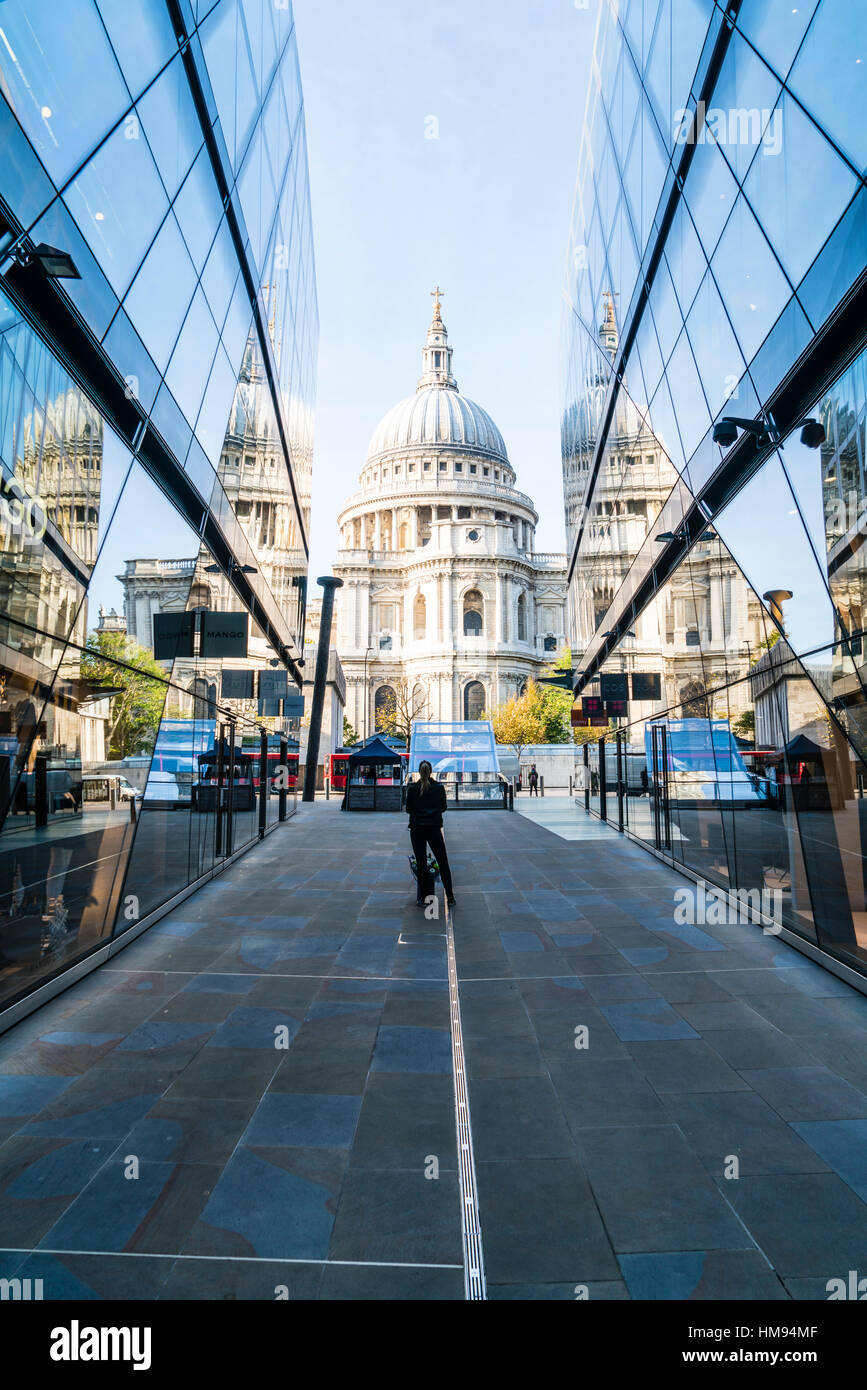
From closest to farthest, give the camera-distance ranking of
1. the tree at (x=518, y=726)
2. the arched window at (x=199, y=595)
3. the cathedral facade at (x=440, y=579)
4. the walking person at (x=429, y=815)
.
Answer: the walking person at (x=429, y=815)
the arched window at (x=199, y=595)
the tree at (x=518, y=726)
the cathedral facade at (x=440, y=579)

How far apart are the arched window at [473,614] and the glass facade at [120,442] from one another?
2925 inches

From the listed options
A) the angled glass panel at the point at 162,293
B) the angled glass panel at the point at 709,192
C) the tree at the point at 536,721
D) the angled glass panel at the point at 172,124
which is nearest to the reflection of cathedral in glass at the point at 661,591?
the angled glass panel at the point at 709,192

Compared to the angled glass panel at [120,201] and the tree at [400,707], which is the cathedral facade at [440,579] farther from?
the angled glass panel at [120,201]

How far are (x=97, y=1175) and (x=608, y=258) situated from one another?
1944 cm

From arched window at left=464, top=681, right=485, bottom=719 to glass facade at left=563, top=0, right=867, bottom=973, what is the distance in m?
69.4

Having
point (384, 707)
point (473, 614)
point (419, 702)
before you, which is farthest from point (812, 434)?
point (384, 707)

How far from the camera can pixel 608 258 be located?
18.0 metres

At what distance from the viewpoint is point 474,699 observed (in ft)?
286

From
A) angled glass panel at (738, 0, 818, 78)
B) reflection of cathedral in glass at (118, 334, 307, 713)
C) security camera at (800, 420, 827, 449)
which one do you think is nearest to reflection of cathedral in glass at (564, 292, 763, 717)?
security camera at (800, 420, 827, 449)

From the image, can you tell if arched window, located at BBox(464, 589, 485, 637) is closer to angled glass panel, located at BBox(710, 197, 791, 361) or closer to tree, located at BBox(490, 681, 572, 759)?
tree, located at BBox(490, 681, 572, 759)

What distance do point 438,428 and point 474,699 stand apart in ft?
142

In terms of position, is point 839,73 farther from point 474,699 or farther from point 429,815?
point 474,699

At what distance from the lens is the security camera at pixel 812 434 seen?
6.45 meters
